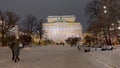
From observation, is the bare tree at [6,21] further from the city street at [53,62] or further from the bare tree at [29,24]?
the city street at [53,62]

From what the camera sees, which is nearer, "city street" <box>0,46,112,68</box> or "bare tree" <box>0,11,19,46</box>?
"city street" <box>0,46,112,68</box>

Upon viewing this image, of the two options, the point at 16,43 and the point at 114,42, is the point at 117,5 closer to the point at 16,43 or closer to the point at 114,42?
the point at 16,43

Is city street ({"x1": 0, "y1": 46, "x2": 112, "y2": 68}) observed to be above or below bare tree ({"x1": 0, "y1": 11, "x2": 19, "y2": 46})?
below

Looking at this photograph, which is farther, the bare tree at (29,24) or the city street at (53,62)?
the bare tree at (29,24)

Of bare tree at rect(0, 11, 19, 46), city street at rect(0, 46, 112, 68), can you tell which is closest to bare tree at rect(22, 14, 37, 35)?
bare tree at rect(0, 11, 19, 46)

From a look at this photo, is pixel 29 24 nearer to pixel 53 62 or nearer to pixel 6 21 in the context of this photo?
pixel 6 21

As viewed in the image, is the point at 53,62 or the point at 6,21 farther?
the point at 6,21

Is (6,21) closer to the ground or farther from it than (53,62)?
farther from it

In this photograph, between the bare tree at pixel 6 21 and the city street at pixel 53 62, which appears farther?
the bare tree at pixel 6 21

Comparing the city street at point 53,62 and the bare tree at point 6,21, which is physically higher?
the bare tree at point 6,21

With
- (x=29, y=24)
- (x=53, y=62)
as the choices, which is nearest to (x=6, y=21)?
(x=29, y=24)

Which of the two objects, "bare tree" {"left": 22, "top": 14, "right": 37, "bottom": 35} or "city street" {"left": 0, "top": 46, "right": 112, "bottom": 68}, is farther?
"bare tree" {"left": 22, "top": 14, "right": 37, "bottom": 35}

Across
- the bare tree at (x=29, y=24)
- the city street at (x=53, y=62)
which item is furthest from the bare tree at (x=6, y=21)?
the city street at (x=53, y=62)

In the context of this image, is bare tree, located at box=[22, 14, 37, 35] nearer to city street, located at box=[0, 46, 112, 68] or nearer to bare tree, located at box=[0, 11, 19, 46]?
bare tree, located at box=[0, 11, 19, 46]
